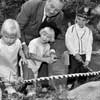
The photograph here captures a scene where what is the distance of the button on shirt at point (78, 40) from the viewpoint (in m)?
5.17

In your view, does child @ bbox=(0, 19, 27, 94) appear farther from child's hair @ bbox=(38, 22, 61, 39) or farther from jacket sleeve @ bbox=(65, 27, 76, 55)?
jacket sleeve @ bbox=(65, 27, 76, 55)

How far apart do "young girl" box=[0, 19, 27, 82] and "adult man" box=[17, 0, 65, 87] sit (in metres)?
0.52

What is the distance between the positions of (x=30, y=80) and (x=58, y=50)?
3.50 meters

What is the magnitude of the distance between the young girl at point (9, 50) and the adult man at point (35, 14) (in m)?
0.52

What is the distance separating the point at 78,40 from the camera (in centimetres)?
520

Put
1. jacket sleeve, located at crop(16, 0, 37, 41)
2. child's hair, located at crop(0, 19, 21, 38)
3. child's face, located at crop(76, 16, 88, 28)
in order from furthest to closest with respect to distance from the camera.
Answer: child's face, located at crop(76, 16, 88, 28) < jacket sleeve, located at crop(16, 0, 37, 41) < child's hair, located at crop(0, 19, 21, 38)

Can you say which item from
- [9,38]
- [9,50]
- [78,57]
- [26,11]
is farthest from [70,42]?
[9,38]

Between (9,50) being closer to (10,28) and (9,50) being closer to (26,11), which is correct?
(10,28)

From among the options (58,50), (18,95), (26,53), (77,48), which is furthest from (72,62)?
(58,50)

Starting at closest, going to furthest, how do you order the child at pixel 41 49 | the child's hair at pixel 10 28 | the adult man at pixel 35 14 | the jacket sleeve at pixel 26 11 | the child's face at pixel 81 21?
1. the child's hair at pixel 10 28
2. the child at pixel 41 49
3. the adult man at pixel 35 14
4. the jacket sleeve at pixel 26 11
5. the child's face at pixel 81 21

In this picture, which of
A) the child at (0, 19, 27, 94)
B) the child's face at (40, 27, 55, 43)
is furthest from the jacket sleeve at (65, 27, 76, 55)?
the child at (0, 19, 27, 94)

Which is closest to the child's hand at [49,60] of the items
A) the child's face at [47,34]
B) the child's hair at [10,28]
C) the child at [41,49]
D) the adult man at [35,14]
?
the child at [41,49]

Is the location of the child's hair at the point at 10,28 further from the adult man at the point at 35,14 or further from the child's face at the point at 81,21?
the child's face at the point at 81,21

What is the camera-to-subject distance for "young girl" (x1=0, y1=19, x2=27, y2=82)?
13.7 feet
